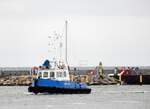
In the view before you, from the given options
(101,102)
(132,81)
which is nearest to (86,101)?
(101,102)

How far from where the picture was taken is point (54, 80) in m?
83.1

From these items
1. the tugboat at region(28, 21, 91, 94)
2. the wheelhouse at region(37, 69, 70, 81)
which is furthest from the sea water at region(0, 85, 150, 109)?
the wheelhouse at region(37, 69, 70, 81)

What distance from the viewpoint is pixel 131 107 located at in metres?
69.9

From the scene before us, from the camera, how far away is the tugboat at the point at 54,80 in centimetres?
8325

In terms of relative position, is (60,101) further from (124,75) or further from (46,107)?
(124,75)

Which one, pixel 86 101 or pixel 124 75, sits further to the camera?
pixel 124 75

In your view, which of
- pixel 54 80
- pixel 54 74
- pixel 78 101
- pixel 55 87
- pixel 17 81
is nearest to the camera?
pixel 78 101

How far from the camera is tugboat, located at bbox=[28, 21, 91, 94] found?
273 feet

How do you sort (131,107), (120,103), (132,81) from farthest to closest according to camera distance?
(132,81)
(120,103)
(131,107)

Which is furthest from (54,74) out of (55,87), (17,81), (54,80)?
(17,81)

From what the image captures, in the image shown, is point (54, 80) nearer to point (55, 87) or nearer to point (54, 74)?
point (54, 74)

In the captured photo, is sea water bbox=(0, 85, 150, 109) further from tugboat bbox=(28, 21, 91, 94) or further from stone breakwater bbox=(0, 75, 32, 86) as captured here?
stone breakwater bbox=(0, 75, 32, 86)

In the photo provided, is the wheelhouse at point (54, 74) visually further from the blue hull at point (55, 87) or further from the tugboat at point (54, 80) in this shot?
the blue hull at point (55, 87)

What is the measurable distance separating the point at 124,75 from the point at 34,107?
49.4 metres
